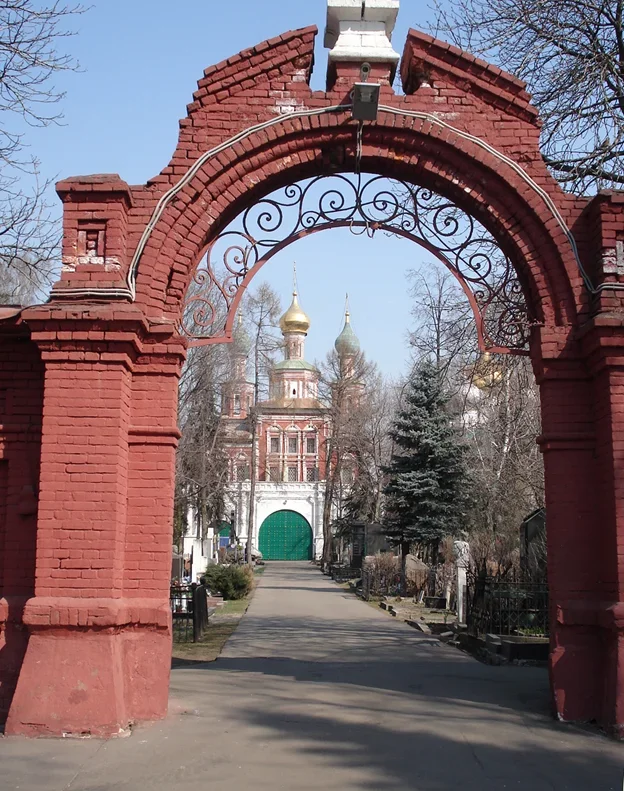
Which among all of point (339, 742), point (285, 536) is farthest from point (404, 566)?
point (285, 536)

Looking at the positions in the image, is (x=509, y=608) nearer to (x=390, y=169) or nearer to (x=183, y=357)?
(x=390, y=169)

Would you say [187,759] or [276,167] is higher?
[276,167]

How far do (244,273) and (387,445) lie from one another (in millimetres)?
40174

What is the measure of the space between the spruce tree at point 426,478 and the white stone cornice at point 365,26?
21.1 meters

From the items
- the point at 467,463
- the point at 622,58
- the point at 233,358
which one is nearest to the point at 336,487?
the point at 233,358

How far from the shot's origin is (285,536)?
217ft

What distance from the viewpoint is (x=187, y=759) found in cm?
655

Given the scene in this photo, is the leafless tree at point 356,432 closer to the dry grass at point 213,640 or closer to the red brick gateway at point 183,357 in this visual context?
the dry grass at point 213,640

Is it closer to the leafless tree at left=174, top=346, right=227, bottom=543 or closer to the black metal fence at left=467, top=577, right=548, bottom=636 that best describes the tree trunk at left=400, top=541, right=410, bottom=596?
the leafless tree at left=174, top=346, right=227, bottom=543

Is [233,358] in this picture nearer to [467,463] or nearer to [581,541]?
[467,463]

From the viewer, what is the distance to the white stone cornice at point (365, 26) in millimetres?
9156

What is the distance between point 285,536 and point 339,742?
59.6 meters

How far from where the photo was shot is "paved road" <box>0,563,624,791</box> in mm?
6098

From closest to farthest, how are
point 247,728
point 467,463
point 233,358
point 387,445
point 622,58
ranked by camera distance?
1. point 247,728
2. point 622,58
3. point 467,463
4. point 233,358
5. point 387,445
